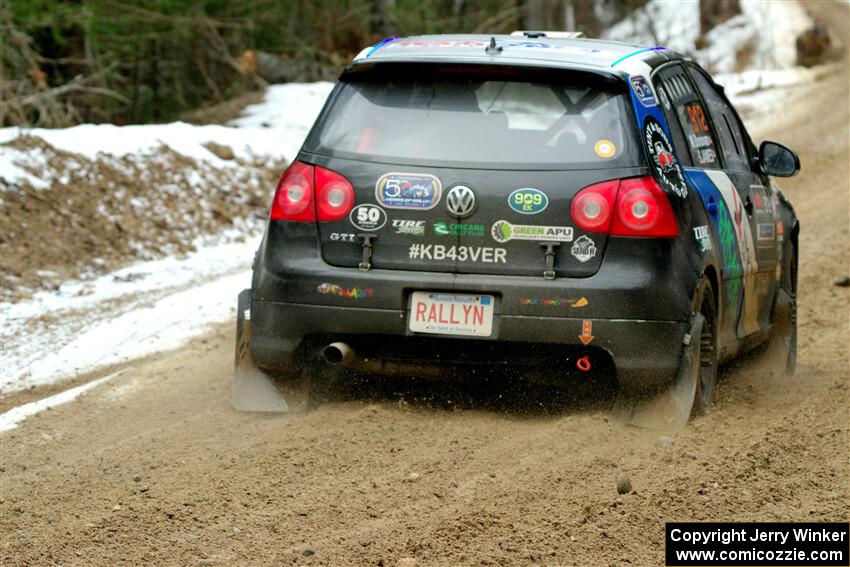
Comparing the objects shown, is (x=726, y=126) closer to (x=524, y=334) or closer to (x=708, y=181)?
(x=708, y=181)

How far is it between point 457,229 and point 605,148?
0.71m

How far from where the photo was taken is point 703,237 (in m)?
5.98

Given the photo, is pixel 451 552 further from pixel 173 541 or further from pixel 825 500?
pixel 825 500

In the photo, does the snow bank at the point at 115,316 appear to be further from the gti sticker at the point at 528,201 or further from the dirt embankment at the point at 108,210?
the gti sticker at the point at 528,201

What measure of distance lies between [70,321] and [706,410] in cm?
445

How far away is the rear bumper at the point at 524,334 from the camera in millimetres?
5516

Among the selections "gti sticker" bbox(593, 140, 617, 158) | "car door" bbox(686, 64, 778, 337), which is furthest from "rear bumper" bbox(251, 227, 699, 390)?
"car door" bbox(686, 64, 778, 337)

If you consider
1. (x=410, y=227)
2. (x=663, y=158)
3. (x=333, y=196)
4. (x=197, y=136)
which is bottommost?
(x=197, y=136)

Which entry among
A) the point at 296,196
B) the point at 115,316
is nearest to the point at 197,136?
the point at 115,316

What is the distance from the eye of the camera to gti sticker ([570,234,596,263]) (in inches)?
217

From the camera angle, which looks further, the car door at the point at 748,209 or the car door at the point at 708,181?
the car door at the point at 748,209

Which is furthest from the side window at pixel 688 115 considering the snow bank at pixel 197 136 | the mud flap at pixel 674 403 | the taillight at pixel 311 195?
the snow bank at pixel 197 136

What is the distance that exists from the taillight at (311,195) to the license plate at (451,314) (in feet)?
1.69

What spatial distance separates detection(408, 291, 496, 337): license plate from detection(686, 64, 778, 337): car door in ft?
5.85
